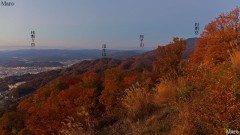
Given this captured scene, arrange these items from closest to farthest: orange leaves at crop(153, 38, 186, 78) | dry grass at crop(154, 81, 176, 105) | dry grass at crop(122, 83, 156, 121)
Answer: dry grass at crop(122, 83, 156, 121) < dry grass at crop(154, 81, 176, 105) < orange leaves at crop(153, 38, 186, 78)

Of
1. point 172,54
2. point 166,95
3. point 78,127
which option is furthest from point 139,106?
point 172,54

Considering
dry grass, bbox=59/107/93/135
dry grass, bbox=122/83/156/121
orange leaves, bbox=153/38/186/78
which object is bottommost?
dry grass, bbox=59/107/93/135

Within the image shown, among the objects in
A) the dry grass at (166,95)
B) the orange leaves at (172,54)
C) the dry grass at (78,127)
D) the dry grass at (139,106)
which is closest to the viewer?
the dry grass at (78,127)

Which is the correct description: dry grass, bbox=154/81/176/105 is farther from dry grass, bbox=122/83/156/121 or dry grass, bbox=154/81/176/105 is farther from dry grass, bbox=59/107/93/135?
dry grass, bbox=59/107/93/135

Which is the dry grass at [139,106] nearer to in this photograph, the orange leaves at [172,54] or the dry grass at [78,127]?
the dry grass at [78,127]

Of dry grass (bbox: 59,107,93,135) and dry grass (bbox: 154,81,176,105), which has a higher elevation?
dry grass (bbox: 154,81,176,105)

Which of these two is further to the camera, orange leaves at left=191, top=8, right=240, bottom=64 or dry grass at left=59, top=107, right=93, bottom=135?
orange leaves at left=191, top=8, right=240, bottom=64

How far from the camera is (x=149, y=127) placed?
18.3ft

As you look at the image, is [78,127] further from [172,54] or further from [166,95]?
[172,54]

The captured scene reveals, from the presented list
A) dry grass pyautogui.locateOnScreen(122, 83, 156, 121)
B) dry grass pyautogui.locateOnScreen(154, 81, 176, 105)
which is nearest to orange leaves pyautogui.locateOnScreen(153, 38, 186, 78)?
dry grass pyautogui.locateOnScreen(154, 81, 176, 105)

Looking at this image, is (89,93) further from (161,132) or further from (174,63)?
(161,132)

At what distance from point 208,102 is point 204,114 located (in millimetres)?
243

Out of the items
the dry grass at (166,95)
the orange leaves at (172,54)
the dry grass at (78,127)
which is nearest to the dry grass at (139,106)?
the dry grass at (166,95)

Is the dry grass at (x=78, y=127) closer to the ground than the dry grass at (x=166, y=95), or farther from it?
closer to the ground
